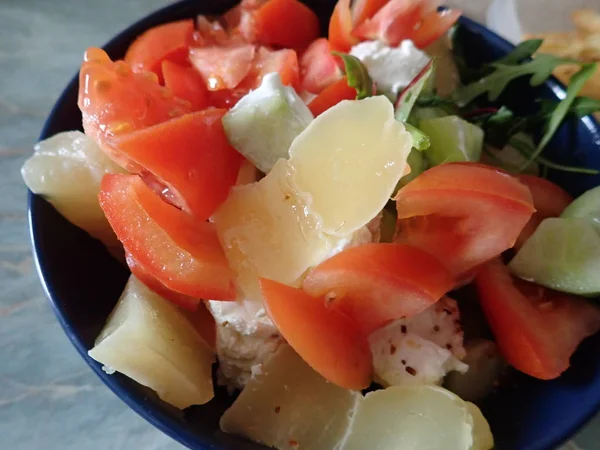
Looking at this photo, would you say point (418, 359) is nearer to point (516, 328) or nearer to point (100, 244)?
point (516, 328)

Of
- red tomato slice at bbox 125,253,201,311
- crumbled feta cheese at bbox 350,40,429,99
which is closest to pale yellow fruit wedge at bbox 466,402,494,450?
red tomato slice at bbox 125,253,201,311

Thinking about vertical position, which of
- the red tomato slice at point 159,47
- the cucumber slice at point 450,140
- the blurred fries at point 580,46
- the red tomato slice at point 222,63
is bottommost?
the blurred fries at point 580,46

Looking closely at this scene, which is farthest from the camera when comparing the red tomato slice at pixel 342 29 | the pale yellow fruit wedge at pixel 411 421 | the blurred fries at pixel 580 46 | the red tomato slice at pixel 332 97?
the blurred fries at pixel 580 46

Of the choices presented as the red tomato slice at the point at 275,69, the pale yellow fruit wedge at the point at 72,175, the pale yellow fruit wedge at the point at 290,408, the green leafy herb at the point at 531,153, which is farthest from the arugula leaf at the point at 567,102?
the pale yellow fruit wedge at the point at 72,175

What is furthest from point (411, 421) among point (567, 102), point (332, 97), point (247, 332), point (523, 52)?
point (523, 52)

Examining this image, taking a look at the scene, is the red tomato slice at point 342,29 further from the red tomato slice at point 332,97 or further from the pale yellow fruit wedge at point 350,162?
the pale yellow fruit wedge at point 350,162

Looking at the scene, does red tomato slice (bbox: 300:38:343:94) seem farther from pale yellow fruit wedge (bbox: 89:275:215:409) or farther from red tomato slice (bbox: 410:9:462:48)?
pale yellow fruit wedge (bbox: 89:275:215:409)
